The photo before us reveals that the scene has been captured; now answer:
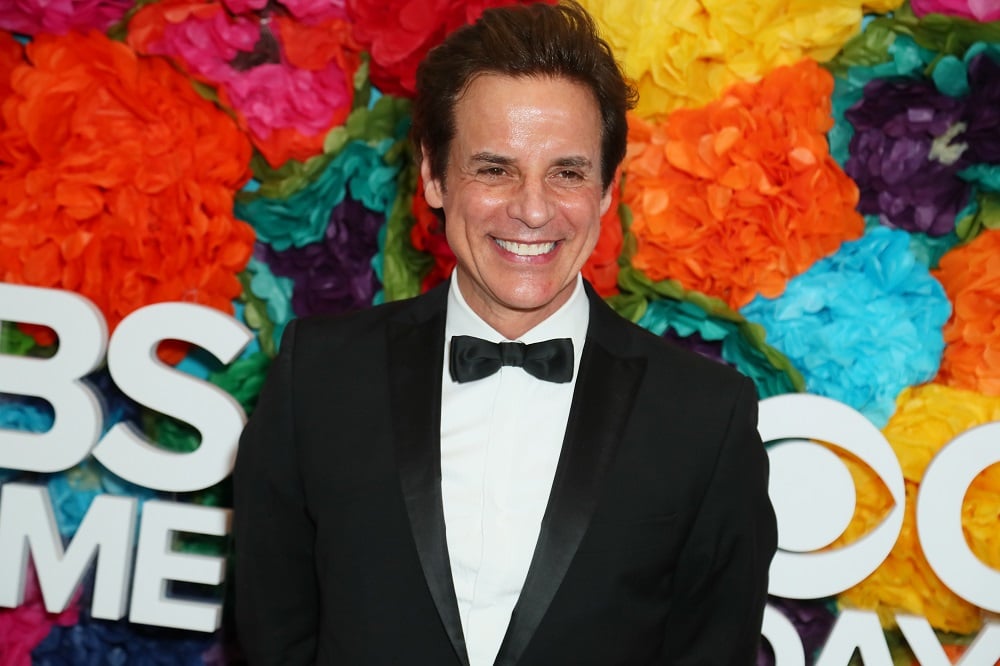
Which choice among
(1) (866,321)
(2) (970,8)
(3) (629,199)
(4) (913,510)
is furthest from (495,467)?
(2) (970,8)

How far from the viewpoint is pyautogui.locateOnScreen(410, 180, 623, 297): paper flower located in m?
2.29

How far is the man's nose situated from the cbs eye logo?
0.90 m

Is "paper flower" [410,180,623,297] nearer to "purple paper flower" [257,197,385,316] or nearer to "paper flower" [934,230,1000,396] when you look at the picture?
"purple paper flower" [257,197,385,316]

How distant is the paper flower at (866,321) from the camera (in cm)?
225

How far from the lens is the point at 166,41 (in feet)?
7.98

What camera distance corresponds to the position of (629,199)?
233 cm

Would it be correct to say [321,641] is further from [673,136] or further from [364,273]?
[673,136]

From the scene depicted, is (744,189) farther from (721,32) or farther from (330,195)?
(330,195)

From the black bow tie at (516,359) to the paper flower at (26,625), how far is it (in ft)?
4.88

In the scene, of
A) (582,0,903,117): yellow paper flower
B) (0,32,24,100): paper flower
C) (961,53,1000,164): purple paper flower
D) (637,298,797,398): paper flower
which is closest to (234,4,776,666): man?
(582,0,903,117): yellow paper flower

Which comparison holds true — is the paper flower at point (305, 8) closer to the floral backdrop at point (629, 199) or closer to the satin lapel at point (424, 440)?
the floral backdrop at point (629, 199)

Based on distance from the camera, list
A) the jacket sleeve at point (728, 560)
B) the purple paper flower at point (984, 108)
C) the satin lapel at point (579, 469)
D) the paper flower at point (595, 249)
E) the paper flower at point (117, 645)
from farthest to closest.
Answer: the paper flower at point (117, 645)
the paper flower at point (595, 249)
the purple paper flower at point (984, 108)
the jacket sleeve at point (728, 560)
the satin lapel at point (579, 469)

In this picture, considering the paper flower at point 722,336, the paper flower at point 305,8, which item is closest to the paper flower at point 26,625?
the paper flower at point 305,8

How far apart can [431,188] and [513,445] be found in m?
0.41
